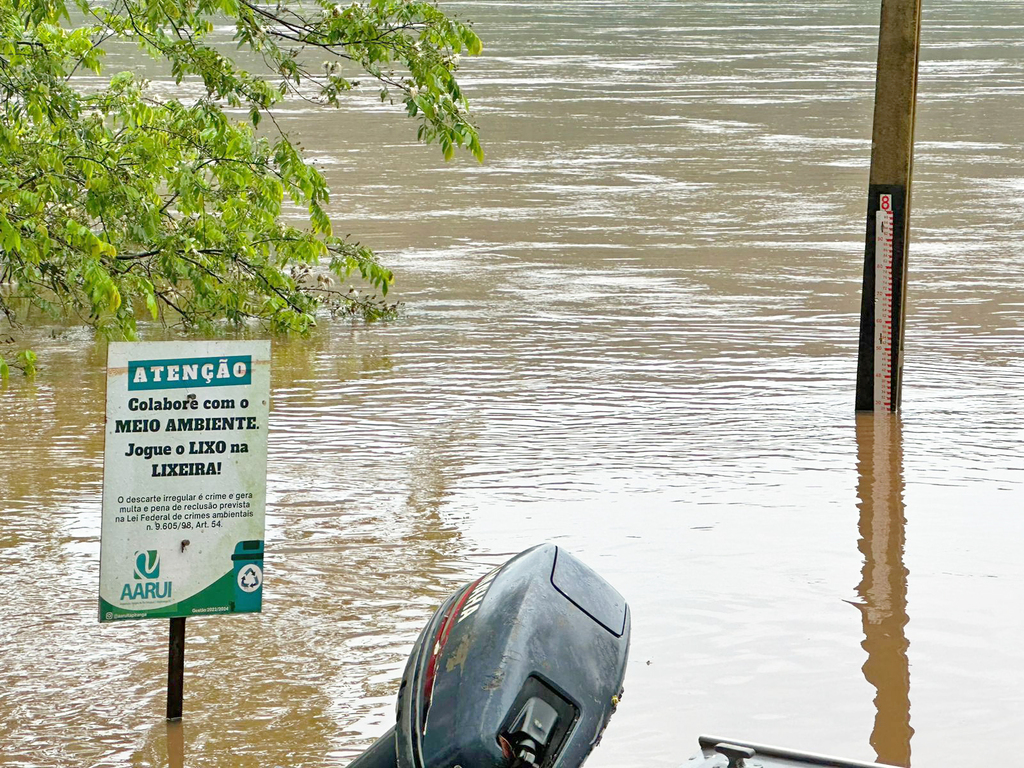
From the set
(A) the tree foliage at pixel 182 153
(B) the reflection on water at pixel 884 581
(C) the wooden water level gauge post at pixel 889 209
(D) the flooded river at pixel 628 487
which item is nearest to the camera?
(B) the reflection on water at pixel 884 581

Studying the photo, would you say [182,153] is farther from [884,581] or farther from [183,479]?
[183,479]

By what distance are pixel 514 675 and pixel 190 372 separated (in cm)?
172

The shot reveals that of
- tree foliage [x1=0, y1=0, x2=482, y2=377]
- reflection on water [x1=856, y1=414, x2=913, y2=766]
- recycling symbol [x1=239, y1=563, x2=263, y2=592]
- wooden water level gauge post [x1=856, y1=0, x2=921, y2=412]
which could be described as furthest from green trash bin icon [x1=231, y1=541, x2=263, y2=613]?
wooden water level gauge post [x1=856, y1=0, x2=921, y2=412]

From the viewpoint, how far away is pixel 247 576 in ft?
17.4

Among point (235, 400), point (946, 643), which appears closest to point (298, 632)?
point (235, 400)

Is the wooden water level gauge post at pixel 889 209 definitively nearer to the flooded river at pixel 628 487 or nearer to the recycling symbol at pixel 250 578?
the flooded river at pixel 628 487

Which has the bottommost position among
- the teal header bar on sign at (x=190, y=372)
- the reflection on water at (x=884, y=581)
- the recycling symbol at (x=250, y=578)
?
the reflection on water at (x=884, y=581)

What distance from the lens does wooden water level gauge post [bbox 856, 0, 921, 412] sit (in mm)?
9461

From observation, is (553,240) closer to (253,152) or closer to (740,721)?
(253,152)

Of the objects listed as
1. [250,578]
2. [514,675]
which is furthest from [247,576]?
[514,675]

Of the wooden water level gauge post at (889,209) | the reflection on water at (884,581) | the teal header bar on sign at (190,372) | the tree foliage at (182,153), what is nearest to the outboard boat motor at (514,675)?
the teal header bar on sign at (190,372)

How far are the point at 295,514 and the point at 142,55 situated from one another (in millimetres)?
37902

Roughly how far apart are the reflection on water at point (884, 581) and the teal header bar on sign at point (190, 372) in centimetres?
246

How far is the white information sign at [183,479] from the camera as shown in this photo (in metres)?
5.11
